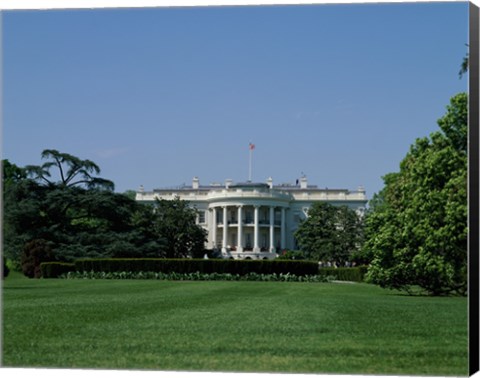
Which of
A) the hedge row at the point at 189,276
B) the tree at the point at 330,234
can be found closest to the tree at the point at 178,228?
the tree at the point at 330,234

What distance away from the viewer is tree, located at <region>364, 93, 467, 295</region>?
646 inches

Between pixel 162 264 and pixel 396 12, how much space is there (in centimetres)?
2258

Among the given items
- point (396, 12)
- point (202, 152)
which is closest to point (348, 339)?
point (396, 12)

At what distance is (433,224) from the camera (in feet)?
55.9

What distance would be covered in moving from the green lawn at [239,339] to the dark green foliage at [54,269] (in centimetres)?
1659

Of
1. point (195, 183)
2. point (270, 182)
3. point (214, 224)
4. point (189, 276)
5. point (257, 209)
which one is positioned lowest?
point (189, 276)

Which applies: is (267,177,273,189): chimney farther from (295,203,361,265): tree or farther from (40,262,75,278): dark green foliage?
(40,262,75,278): dark green foliage

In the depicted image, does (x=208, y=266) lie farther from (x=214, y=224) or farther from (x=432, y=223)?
(x=214, y=224)

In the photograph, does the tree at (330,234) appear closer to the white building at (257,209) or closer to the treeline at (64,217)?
the white building at (257,209)

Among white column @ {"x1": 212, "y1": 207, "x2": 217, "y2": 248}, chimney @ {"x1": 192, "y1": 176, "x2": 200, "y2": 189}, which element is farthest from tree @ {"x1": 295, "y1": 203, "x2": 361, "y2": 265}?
chimney @ {"x1": 192, "y1": 176, "x2": 200, "y2": 189}

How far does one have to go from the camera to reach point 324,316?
39.3 ft

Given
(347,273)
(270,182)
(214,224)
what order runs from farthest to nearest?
(270,182)
(214,224)
(347,273)

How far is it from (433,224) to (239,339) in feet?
29.7

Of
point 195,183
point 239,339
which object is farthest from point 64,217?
point 195,183
